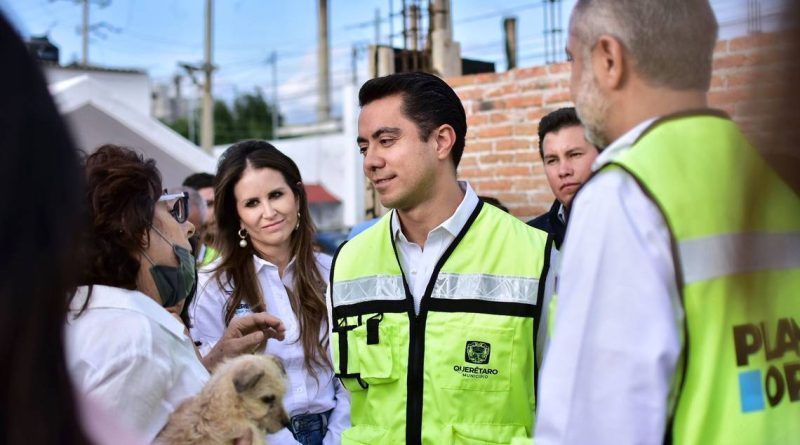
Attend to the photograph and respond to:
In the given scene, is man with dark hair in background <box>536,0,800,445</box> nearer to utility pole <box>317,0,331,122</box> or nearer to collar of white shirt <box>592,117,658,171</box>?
collar of white shirt <box>592,117,658,171</box>

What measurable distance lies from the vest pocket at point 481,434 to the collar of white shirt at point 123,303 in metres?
0.93

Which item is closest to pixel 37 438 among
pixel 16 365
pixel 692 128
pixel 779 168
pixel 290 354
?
pixel 16 365

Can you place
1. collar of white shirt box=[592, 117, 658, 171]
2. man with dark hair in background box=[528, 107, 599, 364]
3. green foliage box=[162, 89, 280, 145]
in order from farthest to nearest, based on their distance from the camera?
green foliage box=[162, 89, 280, 145] → man with dark hair in background box=[528, 107, 599, 364] → collar of white shirt box=[592, 117, 658, 171]

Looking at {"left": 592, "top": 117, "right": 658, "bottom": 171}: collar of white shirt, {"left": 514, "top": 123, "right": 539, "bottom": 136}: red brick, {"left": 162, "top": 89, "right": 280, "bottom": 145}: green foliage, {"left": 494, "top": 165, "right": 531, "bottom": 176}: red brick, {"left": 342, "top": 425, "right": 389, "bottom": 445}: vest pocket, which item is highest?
{"left": 162, "top": 89, "right": 280, "bottom": 145}: green foliage

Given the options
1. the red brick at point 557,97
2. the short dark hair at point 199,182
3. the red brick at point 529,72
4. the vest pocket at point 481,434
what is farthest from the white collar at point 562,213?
the short dark hair at point 199,182

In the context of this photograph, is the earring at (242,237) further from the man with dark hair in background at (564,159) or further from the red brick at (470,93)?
the red brick at (470,93)

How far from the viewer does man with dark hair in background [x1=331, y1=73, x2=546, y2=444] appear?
264 centimetres

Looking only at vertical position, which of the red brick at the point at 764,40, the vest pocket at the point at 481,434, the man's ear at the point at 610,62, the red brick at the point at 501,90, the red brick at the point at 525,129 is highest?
the red brick at the point at 501,90

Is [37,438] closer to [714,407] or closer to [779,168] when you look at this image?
[779,168]

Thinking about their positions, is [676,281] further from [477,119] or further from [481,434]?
[477,119]

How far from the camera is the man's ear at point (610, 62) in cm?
157

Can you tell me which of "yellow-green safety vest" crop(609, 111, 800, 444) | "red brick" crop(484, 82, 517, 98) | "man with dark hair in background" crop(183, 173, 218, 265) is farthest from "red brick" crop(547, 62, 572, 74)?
"yellow-green safety vest" crop(609, 111, 800, 444)

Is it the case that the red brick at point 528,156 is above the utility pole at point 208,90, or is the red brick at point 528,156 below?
below

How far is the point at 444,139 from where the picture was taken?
3.12 m
